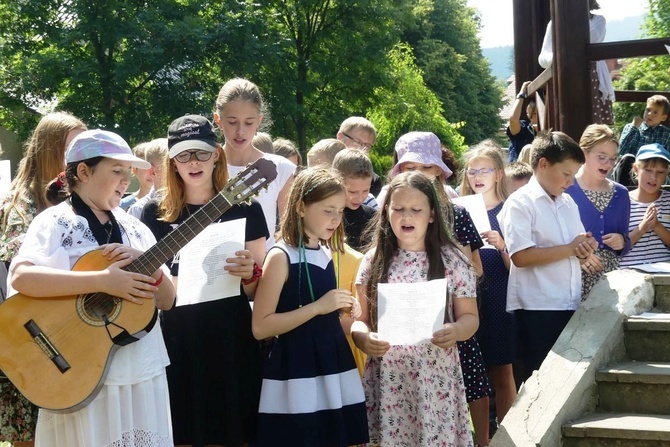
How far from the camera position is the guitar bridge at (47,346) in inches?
162

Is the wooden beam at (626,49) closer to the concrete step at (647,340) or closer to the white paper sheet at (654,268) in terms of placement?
the white paper sheet at (654,268)

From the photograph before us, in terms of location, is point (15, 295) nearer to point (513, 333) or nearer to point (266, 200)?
point (266, 200)

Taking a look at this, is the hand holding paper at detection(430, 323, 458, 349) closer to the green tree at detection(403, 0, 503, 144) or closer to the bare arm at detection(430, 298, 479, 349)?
the bare arm at detection(430, 298, 479, 349)

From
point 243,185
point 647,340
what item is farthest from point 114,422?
point 647,340

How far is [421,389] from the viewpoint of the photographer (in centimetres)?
488

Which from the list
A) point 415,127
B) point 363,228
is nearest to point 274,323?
point 363,228

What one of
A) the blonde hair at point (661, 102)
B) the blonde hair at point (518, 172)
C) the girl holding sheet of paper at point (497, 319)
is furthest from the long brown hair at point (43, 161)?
the blonde hair at point (661, 102)

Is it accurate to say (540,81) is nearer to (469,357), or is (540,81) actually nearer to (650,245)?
(650,245)

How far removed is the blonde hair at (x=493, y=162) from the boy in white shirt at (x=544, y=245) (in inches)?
25.7

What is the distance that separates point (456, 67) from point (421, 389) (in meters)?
49.9

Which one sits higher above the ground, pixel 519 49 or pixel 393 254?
pixel 519 49

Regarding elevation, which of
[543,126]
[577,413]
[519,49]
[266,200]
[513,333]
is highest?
[519,49]

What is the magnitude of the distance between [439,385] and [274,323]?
0.91 meters

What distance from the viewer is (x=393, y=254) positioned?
5.15 meters
